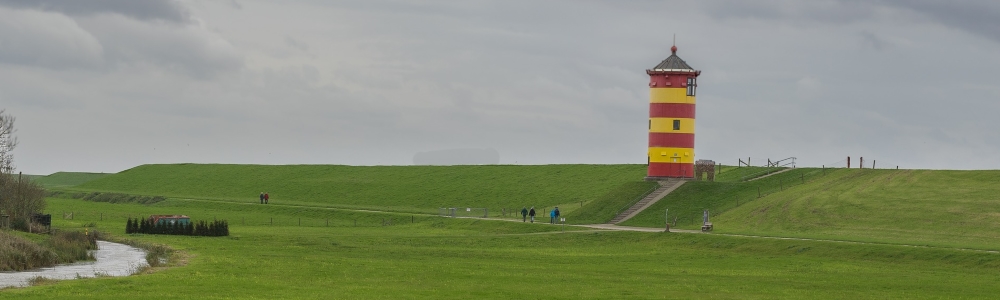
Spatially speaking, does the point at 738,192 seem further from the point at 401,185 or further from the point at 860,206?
the point at 401,185

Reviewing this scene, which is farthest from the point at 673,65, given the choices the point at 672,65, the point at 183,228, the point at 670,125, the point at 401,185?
the point at 401,185

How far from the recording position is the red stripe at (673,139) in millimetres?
90812

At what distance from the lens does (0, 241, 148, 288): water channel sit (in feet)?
143

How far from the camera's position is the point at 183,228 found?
243ft

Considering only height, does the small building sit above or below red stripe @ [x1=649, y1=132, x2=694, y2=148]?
below

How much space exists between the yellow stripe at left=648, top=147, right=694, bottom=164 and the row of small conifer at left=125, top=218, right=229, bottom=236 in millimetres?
34192

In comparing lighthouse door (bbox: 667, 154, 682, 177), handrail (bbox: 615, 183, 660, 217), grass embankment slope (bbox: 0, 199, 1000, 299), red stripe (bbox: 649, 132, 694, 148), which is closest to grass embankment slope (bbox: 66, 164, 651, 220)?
handrail (bbox: 615, 183, 660, 217)

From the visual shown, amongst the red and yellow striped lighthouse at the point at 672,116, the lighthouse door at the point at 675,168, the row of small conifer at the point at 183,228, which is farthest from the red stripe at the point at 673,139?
the row of small conifer at the point at 183,228

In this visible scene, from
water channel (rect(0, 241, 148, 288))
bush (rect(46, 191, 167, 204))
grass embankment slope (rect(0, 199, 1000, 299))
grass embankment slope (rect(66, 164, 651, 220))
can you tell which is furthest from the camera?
bush (rect(46, 191, 167, 204))

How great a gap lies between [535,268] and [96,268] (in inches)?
700

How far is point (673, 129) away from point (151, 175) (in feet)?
345

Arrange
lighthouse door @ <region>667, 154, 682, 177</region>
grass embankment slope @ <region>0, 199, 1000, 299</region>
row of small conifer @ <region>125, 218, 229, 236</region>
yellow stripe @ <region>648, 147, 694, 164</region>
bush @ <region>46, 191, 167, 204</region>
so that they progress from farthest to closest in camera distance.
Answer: bush @ <region>46, 191, 167, 204</region>
lighthouse door @ <region>667, 154, 682, 177</region>
yellow stripe @ <region>648, 147, 694, 164</region>
row of small conifer @ <region>125, 218, 229, 236</region>
grass embankment slope @ <region>0, 199, 1000, 299</region>

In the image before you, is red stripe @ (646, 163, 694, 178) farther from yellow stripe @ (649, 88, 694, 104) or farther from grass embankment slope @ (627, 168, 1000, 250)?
yellow stripe @ (649, 88, 694, 104)

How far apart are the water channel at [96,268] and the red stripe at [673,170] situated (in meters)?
44.4
